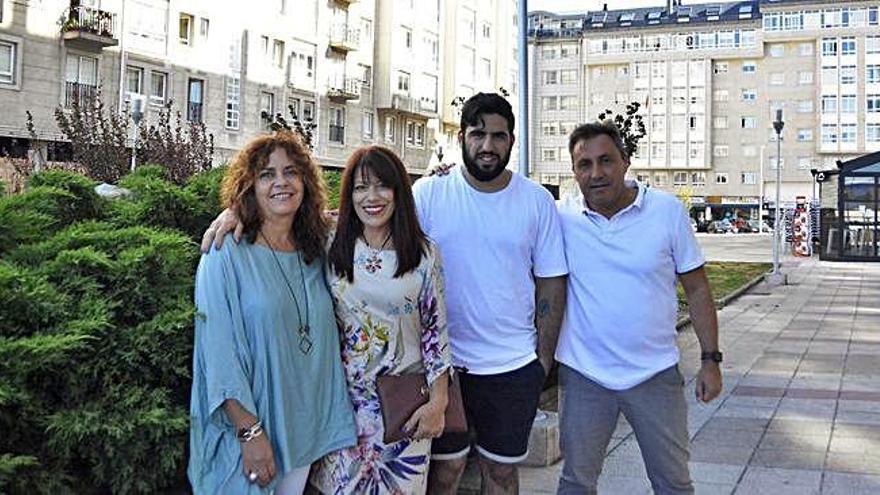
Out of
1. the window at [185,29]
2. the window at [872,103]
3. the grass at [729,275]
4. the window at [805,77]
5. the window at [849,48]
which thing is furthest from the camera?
the window at [805,77]

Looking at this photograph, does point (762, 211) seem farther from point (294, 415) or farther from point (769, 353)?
→ point (294, 415)

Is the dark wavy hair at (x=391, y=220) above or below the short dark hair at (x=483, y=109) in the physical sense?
below

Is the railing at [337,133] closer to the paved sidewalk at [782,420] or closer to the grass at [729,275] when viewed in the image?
the grass at [729,275]

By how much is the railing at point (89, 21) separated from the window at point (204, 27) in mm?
4513

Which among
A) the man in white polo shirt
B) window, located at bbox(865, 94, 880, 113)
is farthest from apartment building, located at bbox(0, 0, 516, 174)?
window, located at bbox(865, 94, 880, 113)

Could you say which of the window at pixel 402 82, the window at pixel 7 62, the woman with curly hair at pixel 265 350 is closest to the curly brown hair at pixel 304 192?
the woman with curly hair at pixel 265 350

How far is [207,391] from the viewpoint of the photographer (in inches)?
109

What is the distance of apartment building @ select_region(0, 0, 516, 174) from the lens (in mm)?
28469

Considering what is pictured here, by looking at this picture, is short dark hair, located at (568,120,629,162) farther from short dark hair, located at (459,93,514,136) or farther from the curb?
the curb

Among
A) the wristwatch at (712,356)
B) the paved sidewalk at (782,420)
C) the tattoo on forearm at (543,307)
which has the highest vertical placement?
the tattoo on forearm at (543,307)

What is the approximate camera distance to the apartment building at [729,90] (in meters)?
86.3

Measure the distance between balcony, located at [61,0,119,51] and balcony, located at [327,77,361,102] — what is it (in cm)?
1382

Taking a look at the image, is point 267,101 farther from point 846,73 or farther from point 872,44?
point 872,44

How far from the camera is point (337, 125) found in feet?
143
